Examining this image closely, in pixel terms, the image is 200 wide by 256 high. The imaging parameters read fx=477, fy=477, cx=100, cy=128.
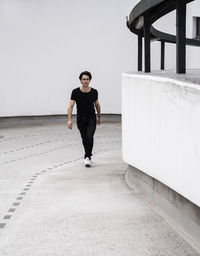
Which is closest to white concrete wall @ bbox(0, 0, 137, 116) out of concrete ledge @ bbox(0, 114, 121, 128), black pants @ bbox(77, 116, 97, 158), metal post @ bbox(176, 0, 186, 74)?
concrete ledge @ bbox(0, 114, 121, 128)

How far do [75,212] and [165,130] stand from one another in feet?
4.70

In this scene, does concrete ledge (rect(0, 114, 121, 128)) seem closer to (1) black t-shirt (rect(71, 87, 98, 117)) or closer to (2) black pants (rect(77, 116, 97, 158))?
(2) black pants (rect(77, 116, 97, 158))

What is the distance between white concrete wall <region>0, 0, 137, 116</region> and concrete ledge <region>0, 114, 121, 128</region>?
21 centimetres

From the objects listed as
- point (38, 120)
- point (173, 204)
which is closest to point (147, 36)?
point (173, 204)

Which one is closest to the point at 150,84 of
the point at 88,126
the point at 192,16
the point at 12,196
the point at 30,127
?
the point at 12,196

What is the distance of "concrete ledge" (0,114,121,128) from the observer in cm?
1641

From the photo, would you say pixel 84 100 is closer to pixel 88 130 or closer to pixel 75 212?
pixel 88 130

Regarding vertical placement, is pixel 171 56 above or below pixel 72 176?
above

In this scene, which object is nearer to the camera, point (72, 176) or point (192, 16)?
point (72, 176)

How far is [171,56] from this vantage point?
16969 millimetres

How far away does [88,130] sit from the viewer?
9.05m

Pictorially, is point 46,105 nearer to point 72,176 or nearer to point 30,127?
point 30,127

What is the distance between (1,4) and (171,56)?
6.11 meters

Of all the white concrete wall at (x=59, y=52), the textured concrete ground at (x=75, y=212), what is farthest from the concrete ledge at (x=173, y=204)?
the white concrete wall at (x=59, y=52)
